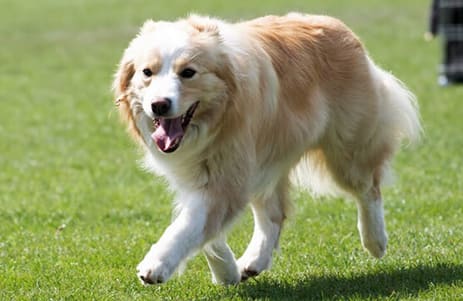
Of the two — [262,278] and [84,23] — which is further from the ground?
[262,278]

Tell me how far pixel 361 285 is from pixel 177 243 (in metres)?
1.29

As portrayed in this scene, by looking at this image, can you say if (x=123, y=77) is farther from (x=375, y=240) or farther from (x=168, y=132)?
(x=375, y=240)

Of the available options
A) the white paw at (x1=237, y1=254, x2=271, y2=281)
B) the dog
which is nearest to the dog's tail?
the dog

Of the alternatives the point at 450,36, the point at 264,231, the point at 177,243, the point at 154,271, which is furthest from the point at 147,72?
the point at 450,36

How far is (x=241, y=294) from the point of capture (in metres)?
6.39

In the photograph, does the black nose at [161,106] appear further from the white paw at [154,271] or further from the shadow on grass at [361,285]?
the shadow on grass at [361,285]

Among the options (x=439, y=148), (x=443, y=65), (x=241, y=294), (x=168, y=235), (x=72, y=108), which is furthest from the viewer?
(x=443, y=65)

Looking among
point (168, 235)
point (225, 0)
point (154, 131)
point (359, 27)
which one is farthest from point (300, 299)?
point (225, 0)

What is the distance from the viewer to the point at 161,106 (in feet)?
19.2

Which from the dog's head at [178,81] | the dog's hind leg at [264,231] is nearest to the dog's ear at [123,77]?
the dog's head at [178,81]

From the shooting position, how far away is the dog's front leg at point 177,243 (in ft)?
18.8

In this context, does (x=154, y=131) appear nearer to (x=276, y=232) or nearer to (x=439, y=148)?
(x=276, y=232)

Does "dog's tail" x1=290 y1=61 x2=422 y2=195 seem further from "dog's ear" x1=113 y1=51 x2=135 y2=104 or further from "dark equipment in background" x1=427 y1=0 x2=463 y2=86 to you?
"dark equipment in background" x1=427 y1=0 x2=463 y2=86

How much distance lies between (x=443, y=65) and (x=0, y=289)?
12351mm
